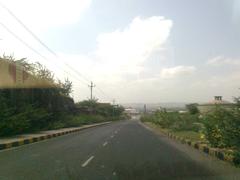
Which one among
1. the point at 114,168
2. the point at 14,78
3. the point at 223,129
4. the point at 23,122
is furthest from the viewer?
the point at 14,78

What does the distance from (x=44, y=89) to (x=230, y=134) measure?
31822 mm

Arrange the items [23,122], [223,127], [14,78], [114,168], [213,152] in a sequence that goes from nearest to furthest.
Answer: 1. [114,168]
2. [223,127]
3. [213,152]
4. [23,122]
5. [14,78]

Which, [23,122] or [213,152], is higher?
[23,122]

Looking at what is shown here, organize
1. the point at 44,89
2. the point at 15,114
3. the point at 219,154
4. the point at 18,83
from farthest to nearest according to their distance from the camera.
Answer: the point at 44,89 → the point at 18,83 → the point at 15,114 → the point at 219,154

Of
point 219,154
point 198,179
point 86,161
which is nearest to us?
point 198,179

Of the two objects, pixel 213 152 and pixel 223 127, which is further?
pixel 213 152

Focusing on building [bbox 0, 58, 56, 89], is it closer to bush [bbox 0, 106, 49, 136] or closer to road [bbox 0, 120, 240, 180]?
bush [bbox 0, 106, 49, 136]

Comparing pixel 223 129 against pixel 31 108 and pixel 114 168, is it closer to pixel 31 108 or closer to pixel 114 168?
pixel 114 168

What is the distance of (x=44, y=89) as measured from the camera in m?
44.3

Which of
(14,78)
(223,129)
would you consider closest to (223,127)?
(223,129)

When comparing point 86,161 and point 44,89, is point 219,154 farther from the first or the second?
point 44,89

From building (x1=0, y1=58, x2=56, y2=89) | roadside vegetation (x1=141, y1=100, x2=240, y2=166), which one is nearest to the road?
roadside vegetation (x1=141, y1=100, x2=240, y2=166)

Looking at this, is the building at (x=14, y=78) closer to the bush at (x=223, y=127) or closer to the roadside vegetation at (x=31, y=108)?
the roadside vegetation at (x=31, y=108)

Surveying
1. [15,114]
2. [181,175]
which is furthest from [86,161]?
[15,114]
